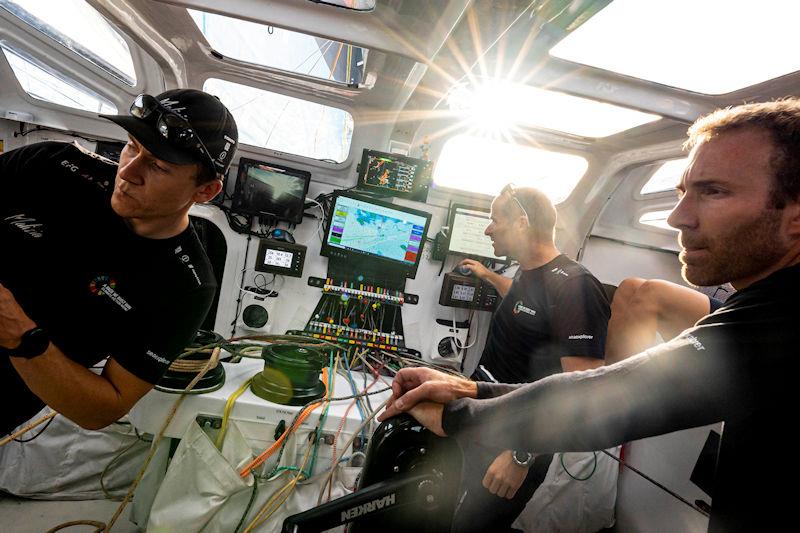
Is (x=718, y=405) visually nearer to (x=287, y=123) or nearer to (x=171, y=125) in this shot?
(x=171, y=125)

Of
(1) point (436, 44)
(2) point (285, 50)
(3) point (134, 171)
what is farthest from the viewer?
(2) point (285, 50)

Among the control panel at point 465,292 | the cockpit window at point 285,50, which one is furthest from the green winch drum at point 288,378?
the cockpit window at point 285,50

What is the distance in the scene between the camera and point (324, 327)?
2867 mm

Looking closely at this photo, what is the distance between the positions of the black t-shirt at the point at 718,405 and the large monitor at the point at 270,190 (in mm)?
2273

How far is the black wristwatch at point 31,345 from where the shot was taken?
1.05 meters

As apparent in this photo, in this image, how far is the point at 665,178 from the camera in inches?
124

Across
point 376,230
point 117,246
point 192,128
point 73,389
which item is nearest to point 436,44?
point 192,128

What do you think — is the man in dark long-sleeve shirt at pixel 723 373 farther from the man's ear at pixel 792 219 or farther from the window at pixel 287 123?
the window at pixel 287 123

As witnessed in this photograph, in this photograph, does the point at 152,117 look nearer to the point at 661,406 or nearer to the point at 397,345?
the point at 661,406

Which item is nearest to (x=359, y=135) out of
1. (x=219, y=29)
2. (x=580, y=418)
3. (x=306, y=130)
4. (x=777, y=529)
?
(x=306, y=130)

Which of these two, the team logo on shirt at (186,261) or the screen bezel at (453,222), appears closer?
the team logo on shirt at (186,261)

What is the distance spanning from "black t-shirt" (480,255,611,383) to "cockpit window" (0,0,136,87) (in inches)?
118

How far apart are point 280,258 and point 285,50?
1429 mm

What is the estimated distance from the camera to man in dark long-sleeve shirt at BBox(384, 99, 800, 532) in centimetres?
74
